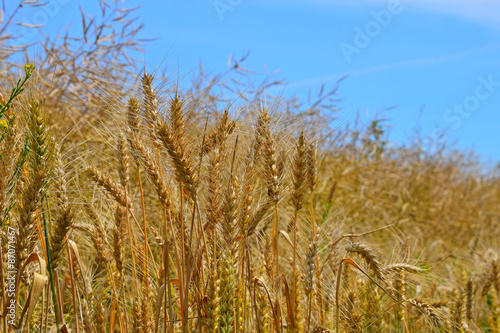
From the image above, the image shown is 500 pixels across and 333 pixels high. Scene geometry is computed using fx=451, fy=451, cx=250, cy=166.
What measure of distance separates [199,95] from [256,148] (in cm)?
29

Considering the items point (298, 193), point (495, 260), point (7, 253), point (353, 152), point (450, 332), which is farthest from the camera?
point (353, 152)

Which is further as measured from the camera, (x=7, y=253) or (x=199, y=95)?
(x=199, y=95)

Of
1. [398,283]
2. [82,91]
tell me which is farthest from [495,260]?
[82,91]

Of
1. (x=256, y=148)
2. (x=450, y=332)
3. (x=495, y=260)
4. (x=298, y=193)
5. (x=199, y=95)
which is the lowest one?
(x=450, y=332)

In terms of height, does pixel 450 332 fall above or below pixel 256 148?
below

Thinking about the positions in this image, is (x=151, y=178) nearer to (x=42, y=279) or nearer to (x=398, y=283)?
(x=42, y=279)

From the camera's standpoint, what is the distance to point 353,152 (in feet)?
21.1

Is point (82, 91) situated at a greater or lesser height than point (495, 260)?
greater

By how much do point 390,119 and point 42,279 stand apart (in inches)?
251

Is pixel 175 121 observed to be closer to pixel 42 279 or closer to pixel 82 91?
pixel 42 279

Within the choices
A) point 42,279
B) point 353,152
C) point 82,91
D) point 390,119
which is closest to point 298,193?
point 42,279

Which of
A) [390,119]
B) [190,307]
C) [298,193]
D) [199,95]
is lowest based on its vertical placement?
[190,307]

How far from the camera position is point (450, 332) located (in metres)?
1.82

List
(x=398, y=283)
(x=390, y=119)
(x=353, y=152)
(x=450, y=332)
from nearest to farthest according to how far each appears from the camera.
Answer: (x=450, y=332) < (x=398, y=283) < (x=353, y=152) < (x=390, y=119)
